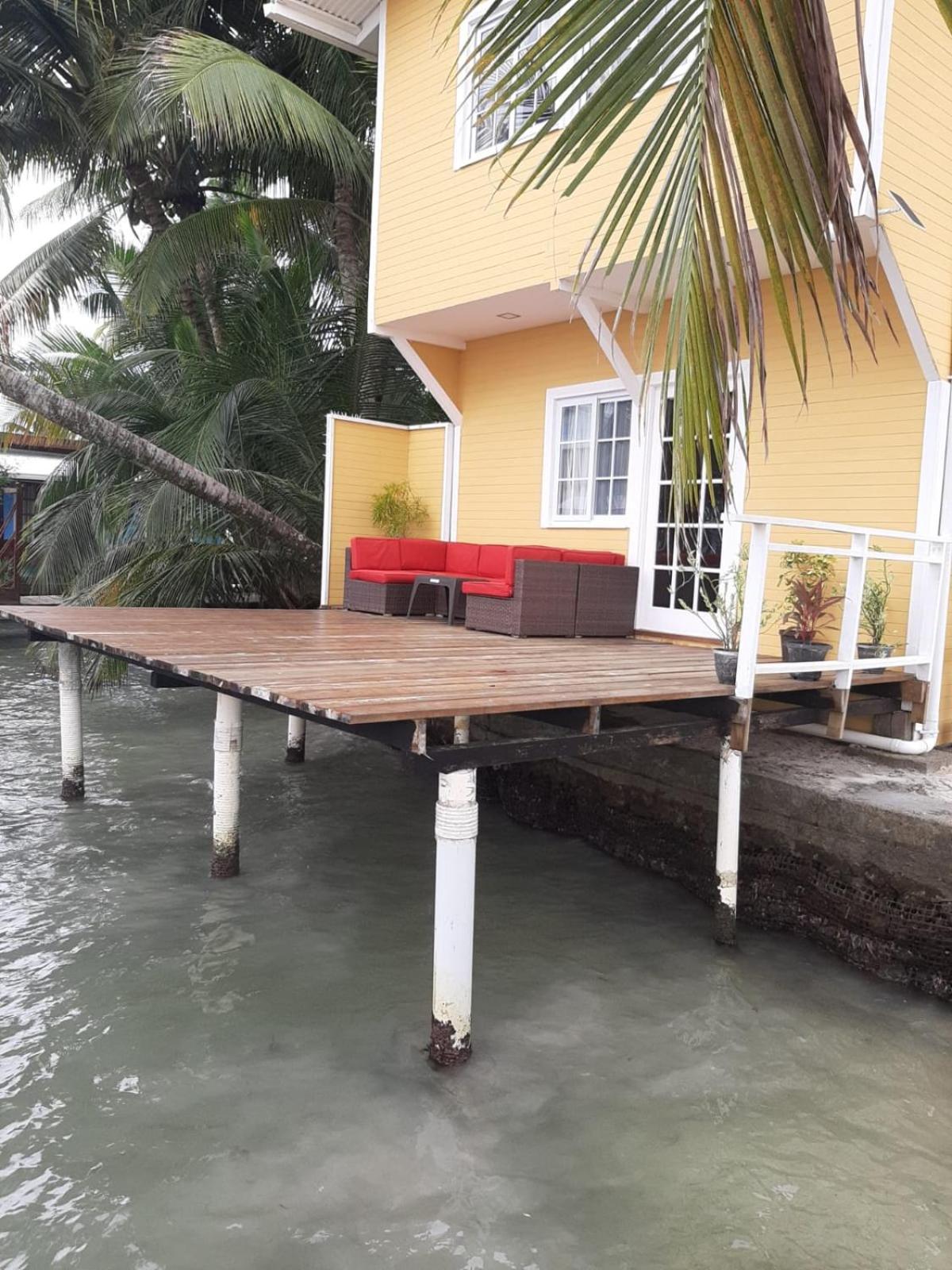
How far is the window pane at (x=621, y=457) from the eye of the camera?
8.45 m

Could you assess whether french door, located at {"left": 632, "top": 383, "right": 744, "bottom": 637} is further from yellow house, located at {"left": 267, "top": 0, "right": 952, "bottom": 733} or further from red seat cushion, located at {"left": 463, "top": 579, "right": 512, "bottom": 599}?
red seat cushion, located at {"left": 463, "top": 579, "right": 512, "bottom": 599}

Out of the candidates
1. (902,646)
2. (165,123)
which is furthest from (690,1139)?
(165,123)

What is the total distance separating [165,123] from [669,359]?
11.6 metres

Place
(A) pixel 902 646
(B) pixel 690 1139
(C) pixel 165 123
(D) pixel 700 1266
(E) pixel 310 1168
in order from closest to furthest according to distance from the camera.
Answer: (D) pixel 700 1266 → (E) pixel 310 1168 → (B) pixel 690 1139 → (A) pixel 902 646 → (C) pixel 165 123

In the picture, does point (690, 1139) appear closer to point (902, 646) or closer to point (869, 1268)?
point (869, 1268)

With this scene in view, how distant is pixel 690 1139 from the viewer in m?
3.57

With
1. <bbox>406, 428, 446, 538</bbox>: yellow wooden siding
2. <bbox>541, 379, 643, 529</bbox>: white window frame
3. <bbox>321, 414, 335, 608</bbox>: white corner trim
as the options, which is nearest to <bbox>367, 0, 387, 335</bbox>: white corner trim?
<bbox>321, 414, 335, 608</bbox>: white corner trim

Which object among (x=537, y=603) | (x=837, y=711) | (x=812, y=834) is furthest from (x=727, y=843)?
(x=537, y=603)

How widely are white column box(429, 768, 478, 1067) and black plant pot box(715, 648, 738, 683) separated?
1915 millimetres

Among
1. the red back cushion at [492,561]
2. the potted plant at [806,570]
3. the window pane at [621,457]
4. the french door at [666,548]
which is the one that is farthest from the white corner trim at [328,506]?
the potted plant at [806,570]

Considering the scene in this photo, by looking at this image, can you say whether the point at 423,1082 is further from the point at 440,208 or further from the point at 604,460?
the point at 440,208

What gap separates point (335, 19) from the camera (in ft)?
31.6

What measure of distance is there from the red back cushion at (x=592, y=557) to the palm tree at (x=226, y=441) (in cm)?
361

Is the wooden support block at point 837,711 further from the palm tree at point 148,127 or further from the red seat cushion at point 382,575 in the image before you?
the palm tree at point 148,127
